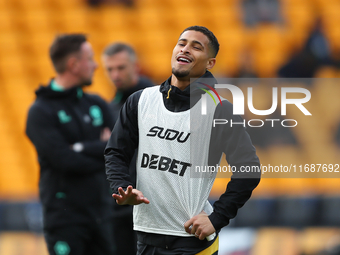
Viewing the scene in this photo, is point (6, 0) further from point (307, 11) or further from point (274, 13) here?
point (307, 11)

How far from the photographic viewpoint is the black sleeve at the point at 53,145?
3.56m

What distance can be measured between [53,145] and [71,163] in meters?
0.19

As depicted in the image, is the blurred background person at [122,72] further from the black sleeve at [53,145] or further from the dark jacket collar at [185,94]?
the dark jacket collar at [185,94]

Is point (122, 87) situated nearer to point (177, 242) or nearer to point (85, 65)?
point (85, 65)

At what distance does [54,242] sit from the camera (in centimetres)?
357

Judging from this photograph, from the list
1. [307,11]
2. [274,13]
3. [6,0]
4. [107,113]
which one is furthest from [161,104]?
[6,0]

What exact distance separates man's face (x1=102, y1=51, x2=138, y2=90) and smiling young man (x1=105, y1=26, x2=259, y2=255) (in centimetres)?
174

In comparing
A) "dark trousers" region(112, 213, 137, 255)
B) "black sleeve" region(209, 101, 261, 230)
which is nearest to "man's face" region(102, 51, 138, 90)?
"dark trousers" region(112, 213, 137, 255)

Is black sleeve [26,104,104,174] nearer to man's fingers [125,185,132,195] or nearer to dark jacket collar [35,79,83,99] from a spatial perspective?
dark jacket collar [35,79,83,99]

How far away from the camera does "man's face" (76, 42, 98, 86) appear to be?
394 cm

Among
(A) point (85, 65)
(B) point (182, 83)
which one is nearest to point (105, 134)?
(A) point (85, 65)

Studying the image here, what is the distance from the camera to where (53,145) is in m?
3.59

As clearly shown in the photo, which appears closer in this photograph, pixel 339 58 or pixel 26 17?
pixel 339 58

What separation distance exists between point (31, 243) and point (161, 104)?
3.97 m
